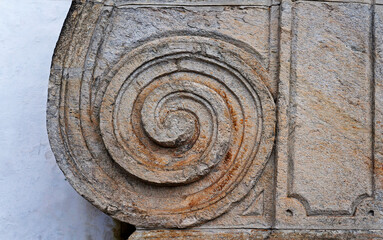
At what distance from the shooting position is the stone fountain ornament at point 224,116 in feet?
8.16

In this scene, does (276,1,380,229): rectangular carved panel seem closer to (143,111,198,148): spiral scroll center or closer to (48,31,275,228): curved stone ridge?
(48,31,275,228): curved stone ridge

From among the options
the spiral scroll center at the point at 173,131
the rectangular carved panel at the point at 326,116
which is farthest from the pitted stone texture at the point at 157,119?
the rectangular carved panel at the point at 326,116

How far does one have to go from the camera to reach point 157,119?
2.49 metres

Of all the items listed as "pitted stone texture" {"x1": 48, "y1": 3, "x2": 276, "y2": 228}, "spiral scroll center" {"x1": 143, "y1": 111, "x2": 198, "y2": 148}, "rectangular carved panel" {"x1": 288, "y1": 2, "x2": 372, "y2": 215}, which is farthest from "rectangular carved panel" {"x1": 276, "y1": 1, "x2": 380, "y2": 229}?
"spiral scroll center" {"x1": 143, "y1": 111, "x2": 198, "y2": 148}

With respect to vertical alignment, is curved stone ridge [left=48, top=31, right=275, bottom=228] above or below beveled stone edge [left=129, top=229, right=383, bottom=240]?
above

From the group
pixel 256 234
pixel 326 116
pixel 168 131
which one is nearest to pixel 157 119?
pixel 168 131

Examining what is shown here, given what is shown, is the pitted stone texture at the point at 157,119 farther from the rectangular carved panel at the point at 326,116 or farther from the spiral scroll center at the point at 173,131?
the rectangular carved panel at the point at 326,116

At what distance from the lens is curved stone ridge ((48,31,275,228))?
8.12 ft

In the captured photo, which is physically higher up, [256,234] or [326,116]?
[326,116]

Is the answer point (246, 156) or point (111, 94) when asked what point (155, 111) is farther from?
point (246, 156)

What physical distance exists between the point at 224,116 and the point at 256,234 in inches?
25.1

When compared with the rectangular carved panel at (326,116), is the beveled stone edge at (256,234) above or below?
below

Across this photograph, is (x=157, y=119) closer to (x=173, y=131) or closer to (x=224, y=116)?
(x=173, y=131)

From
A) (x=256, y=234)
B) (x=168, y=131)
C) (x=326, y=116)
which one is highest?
(x=326, y=116)
